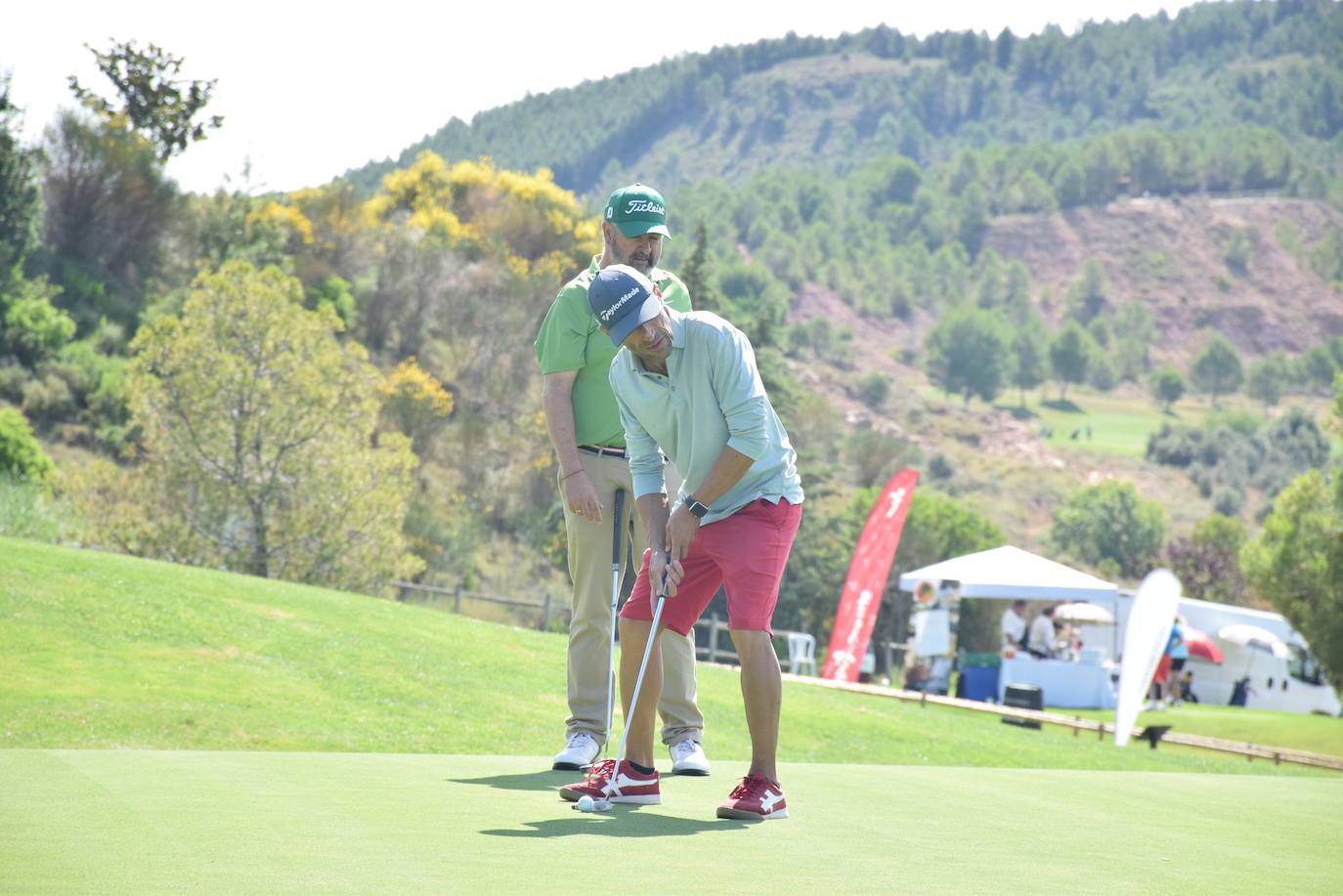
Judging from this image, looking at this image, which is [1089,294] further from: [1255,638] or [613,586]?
[613,586]

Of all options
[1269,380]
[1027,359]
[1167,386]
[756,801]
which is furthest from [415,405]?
[1269,380]

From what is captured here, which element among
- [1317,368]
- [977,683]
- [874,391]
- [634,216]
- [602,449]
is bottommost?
[977,683]

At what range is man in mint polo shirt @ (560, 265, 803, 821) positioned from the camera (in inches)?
179

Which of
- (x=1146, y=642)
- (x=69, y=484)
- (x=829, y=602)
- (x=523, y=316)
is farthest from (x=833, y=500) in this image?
(x=1146, y=642)

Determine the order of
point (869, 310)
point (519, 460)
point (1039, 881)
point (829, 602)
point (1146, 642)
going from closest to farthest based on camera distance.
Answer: point (1039, 881), point (1146, 642), point (519, 460), point (829, 602), point (869, 310)

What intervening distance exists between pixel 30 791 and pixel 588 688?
87.5 inches

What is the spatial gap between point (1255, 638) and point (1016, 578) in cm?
1253

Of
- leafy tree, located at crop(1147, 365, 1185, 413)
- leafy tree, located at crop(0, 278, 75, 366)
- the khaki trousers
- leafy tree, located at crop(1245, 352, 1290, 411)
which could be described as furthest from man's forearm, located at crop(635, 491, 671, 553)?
leafy tree, located at crop(1245, 352, 1290, 411)

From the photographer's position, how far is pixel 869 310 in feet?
602

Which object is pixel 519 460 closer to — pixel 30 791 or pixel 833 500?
pixel 833 500

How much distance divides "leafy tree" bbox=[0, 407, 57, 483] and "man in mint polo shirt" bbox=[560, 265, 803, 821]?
2583 centimetres

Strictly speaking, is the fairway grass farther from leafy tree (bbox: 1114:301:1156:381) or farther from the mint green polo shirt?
leafy tree (bbox: 1114:301:1156:381)

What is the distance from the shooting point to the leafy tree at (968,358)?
169 m

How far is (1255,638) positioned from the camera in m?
34.2
